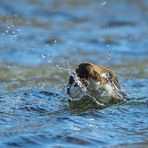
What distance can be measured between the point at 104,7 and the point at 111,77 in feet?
33.0

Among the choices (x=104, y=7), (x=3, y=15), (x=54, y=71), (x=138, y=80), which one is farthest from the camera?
(x=104, y=7)

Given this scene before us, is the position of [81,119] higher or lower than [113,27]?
lower

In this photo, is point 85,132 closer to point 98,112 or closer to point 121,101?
point 98,112

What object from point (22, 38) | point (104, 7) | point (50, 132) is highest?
point (104, 7)

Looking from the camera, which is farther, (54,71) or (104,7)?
(104,7)

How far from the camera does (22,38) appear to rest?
11.9 m

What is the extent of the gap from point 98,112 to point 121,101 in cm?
41

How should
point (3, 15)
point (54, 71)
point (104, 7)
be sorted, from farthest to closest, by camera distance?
1. point (104, 7)
2. point (3, 15)
3. point (54, 71)

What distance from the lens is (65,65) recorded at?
990 cm

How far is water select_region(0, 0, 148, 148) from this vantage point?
5.32 metres

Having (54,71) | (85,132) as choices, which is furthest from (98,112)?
(54,71)

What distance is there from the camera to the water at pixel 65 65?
5324 millimetres


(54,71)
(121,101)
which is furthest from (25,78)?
(121,101)

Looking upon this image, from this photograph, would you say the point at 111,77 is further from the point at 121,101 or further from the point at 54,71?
the point at 54,71
